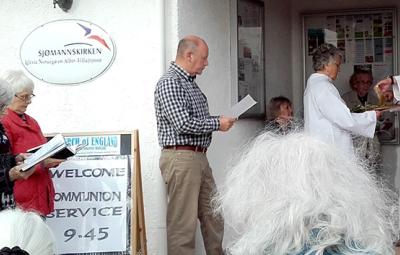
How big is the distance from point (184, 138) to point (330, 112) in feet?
4.31

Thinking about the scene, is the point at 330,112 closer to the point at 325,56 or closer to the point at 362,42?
the point at 325,56

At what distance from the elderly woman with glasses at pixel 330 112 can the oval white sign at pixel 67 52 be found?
162 cm

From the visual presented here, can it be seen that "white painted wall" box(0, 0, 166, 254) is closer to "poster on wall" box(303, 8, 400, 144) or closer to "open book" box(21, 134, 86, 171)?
"open book" box(21, 134, 86, 171)

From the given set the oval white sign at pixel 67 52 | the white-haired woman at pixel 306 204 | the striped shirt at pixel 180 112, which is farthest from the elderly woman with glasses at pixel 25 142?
the white-haired woman at pixel 306 204

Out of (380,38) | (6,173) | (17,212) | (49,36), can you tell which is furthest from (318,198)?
(380,38)

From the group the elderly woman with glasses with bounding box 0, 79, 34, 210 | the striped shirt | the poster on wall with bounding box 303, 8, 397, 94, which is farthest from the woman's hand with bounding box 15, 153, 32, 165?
the poster on wall with bounding box 303, 8, 397, 94

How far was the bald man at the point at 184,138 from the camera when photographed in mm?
4781

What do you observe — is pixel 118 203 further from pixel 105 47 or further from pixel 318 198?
pixel 318 198

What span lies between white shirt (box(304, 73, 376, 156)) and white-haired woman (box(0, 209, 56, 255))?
3.53 m

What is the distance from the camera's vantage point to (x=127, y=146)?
16.4 feet

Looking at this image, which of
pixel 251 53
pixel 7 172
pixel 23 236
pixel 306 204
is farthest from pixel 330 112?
pixel 23 236

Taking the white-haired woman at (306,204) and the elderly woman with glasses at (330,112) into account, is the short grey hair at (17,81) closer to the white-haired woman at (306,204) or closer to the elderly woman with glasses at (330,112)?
the elderly woman with glasses at (330,112)

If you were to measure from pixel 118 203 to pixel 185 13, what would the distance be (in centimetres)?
151

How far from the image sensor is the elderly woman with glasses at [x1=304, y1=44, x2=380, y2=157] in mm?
5504
